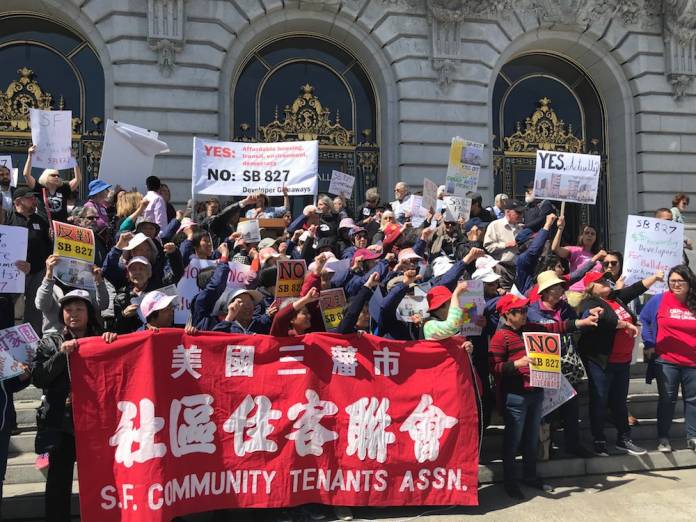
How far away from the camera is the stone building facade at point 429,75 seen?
48.1ft

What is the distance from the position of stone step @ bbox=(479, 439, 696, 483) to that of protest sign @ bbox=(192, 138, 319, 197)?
17.5ft

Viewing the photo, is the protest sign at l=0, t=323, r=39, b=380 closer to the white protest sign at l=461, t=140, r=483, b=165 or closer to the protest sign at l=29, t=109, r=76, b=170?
the protest sign at l=29, t=109, r=76, b=170

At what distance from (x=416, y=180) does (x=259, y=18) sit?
5174 mm

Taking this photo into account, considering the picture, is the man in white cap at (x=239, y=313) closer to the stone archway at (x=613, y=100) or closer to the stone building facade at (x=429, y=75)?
the stone building facade at (x=429, y=75)

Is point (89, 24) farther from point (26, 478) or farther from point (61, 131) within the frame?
point (26, 478)

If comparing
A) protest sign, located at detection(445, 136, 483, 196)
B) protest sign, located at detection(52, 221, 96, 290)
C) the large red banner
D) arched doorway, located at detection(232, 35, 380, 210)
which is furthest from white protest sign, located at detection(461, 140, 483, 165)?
protest sign, located at detection(52, 221, 96, 290)

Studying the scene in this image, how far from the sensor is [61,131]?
389 inches

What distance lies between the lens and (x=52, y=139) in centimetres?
990

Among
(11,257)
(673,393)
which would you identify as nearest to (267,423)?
(11,257)

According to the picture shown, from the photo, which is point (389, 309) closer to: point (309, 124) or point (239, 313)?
point (239, 313)

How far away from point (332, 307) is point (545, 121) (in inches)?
549

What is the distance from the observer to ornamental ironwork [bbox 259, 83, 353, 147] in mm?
16578

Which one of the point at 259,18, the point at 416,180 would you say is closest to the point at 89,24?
A: the point at 259,18

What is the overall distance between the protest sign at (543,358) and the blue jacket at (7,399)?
4.38 meters
